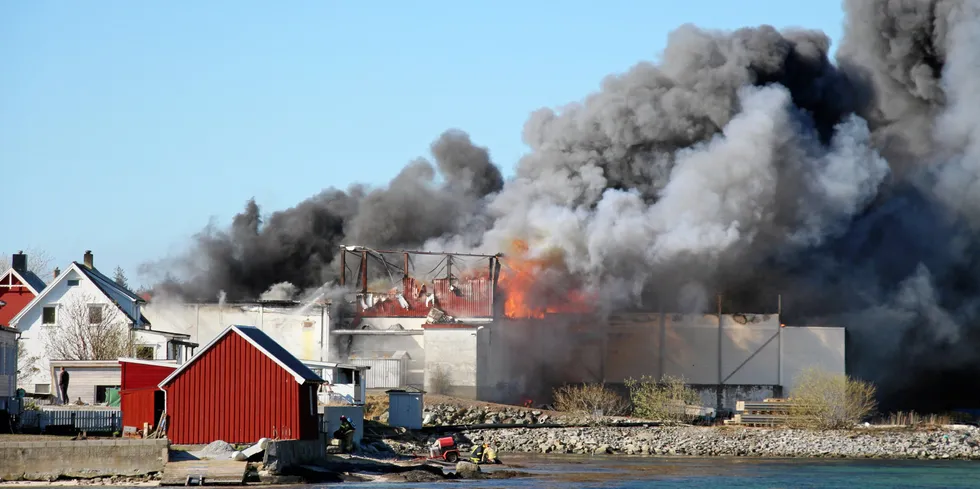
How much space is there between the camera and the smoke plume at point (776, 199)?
81.2 m

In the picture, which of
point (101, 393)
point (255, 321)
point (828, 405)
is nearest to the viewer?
point (101, 393)

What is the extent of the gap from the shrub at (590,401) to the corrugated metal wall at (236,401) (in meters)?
31.6

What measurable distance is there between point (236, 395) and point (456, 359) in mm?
33460

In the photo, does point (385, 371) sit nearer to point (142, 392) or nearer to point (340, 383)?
point (340, 383)

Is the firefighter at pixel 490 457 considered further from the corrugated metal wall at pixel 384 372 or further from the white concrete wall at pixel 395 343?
the white concrete wall at pixel 395 343

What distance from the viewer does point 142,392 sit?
156 ft

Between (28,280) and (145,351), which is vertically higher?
(28,280)

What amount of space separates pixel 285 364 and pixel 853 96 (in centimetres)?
5694

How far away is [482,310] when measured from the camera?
8038 cm

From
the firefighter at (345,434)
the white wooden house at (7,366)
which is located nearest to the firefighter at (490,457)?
the firefighter at (345,434)

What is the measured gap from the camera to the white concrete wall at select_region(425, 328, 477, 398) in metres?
77.1

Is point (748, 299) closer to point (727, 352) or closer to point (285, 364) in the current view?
point (727, 352)

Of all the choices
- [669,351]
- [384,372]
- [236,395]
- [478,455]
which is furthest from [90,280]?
[669,351]

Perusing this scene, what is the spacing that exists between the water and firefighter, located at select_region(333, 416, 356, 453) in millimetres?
6072
